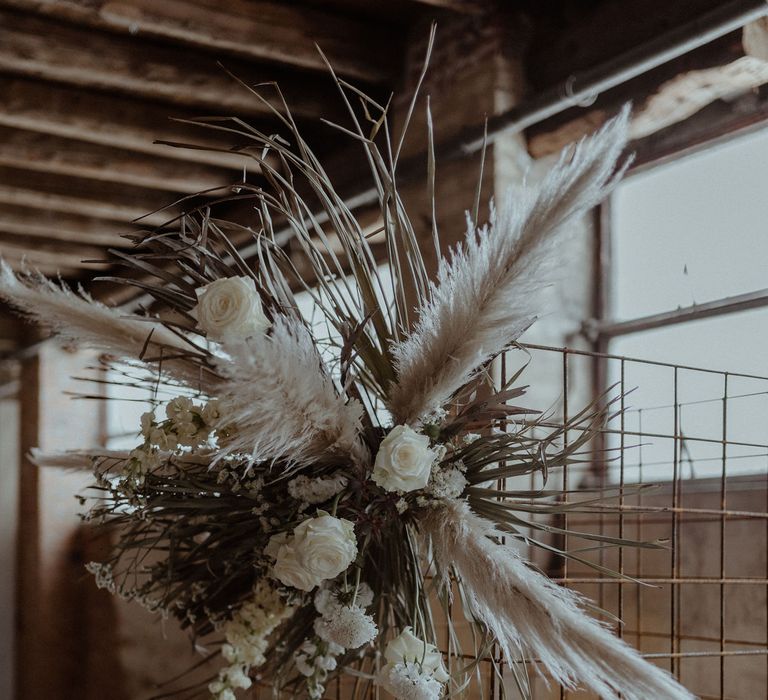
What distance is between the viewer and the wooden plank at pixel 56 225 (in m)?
4.14

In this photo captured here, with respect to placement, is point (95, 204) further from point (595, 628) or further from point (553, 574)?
point (595, 628)

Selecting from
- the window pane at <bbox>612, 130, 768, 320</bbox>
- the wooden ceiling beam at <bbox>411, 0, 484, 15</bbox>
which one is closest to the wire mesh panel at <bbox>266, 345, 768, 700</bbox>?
the window pane at <bbox>612, 130, 768, 320</bbox>

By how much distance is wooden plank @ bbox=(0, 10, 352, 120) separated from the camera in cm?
281

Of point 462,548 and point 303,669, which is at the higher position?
point 462,548

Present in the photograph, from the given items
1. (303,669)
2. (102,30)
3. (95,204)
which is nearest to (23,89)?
(102,30)

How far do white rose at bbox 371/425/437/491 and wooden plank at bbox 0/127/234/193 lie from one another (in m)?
2.75

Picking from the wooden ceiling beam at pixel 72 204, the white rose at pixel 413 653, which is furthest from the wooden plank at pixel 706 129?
the wooden ceiling beam at pixel 72 204

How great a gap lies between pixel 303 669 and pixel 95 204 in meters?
2.99

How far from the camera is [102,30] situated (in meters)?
2.90

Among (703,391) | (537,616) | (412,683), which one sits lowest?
(412,683)

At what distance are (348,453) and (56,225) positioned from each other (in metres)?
3.44

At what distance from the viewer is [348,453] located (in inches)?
44.3

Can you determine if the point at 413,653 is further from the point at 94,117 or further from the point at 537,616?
the point at 94,117

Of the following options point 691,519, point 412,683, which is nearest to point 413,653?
point 412,683
